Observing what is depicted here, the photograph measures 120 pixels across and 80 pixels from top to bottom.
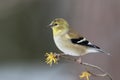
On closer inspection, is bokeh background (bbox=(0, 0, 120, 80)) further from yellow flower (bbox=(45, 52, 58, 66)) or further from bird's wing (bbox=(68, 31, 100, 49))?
yellow flower (bbox=(45, 52, 58, 66))

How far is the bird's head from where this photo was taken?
106cm

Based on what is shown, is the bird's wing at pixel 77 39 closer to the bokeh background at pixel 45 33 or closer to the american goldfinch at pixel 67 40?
the american goldfinch at pixel 67 40

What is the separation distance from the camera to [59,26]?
1.06 metres

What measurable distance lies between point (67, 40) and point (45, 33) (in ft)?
13.3

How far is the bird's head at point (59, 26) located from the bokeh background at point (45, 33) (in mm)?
1736

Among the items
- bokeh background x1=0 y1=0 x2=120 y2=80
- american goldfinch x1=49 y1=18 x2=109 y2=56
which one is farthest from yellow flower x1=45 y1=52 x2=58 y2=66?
bokeh background x1=0 y1=0 x2=120 y2=80

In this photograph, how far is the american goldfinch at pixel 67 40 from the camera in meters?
1.05

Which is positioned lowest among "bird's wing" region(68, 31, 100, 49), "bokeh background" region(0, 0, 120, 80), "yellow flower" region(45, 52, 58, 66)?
"bokeh background" region(0, 0, 120, 80)

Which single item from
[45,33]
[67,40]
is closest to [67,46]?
[67,40]

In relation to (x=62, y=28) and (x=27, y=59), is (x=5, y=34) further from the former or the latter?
(x=62, y=28)

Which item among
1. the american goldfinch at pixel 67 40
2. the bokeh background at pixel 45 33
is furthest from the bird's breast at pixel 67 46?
the bokeh background at pixel 45 33

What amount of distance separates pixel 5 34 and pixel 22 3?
0.44m

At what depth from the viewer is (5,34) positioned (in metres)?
5.49

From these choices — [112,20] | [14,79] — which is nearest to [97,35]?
[112,20]
